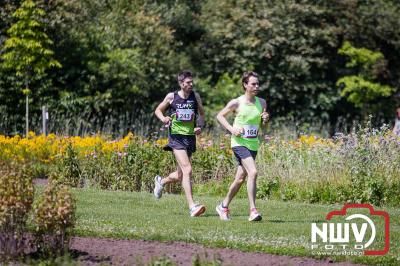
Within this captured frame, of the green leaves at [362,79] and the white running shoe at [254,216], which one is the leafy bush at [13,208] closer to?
the white running shoe at [254,216]

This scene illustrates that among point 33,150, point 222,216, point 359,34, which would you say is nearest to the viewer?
point 222,216

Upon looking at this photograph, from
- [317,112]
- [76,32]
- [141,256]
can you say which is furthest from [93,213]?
[317,112]

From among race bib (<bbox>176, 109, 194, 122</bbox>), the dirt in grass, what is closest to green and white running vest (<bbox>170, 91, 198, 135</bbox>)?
race bib (<bbox>176, 109, 194, 122</bbox>)

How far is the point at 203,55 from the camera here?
30.2 m

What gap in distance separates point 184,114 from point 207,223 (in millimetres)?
1586

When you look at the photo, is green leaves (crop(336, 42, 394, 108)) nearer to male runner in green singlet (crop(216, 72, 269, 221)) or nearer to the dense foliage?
the dense foliage

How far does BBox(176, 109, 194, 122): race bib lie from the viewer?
11867 millimetres

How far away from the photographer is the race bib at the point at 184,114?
11867mm

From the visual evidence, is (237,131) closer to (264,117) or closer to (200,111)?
(264,117)

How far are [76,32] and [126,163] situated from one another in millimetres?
11637

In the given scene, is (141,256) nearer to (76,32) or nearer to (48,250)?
(48,250)

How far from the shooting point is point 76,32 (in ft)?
87.9

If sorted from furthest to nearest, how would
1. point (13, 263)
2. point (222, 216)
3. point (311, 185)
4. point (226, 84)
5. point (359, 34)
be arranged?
1. point (359, 34)
2. point (226, 84)
3. point (311, 185)
4. point (222, 216)
5. point (13, 263)

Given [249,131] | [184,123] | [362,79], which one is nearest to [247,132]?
[249,131]
